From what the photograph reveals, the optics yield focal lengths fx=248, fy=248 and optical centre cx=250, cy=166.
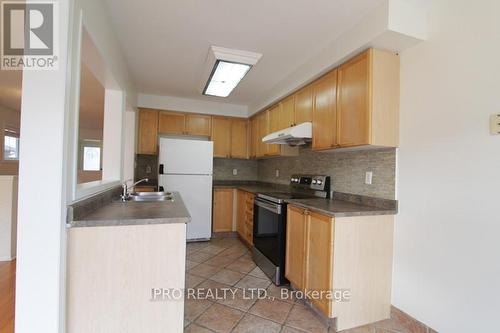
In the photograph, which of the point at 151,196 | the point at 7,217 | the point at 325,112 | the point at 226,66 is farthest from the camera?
the point at 7,217

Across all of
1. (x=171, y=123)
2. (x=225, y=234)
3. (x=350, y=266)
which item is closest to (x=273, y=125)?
(x=171, y=123)

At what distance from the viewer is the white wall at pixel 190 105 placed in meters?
4.05

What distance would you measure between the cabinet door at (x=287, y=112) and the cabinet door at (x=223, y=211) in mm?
1537

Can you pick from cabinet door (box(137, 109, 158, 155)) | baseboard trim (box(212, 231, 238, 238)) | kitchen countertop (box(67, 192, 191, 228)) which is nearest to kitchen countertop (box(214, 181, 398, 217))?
kitchen countertop (box(67, 192, 191, 228))

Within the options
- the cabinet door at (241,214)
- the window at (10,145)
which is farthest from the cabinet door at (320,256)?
the window at (10,145)

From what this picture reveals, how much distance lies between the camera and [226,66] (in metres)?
2.56

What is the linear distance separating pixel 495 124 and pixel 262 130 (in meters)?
2.88

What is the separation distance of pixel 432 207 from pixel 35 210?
232 cm

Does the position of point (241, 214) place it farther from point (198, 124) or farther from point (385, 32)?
point (385, 32)

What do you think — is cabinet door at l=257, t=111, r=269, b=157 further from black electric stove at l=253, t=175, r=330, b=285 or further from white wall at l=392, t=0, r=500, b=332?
white wall at l=392, t=0, r=500, b=332

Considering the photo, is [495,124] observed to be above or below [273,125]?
below

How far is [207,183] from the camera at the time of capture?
154 inches

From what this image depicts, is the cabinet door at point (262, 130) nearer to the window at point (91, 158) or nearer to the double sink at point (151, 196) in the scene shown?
the double sink at point (151, 196)

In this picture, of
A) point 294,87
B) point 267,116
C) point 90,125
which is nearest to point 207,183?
point 267,116
